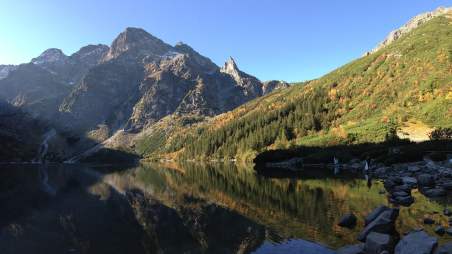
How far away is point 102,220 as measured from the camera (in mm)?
39312

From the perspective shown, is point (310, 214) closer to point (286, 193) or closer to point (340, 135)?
point (286, 193)

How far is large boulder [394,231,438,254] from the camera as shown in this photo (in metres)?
18.4

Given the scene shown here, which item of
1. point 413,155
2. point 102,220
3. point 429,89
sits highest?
point 429,89

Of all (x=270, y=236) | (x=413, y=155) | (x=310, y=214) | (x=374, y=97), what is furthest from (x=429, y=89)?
(x=270, y=236)

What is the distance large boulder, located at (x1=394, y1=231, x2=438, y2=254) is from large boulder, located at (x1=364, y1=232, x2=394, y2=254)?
0.64 m

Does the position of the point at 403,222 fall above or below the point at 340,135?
below

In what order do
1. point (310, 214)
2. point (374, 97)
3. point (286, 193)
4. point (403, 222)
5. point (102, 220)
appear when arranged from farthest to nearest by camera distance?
point (374, 97) → point (286, 193) → point (102, 220) → point (310, 214) → point (403, 222)

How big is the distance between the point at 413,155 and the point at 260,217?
48953 millimetres

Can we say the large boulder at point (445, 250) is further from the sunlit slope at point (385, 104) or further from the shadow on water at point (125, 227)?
the sunlit slope at point (385, 104)

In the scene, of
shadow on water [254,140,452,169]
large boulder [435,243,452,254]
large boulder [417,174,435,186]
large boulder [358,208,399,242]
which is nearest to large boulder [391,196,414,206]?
large boulder [358,208,399,242]

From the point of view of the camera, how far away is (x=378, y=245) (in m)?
20.5

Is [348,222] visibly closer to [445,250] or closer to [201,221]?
[445,250]

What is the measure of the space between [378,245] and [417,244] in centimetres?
205

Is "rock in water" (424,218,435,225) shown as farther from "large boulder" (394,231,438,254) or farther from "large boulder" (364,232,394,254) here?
"large boulder" (394,231,438,254)
